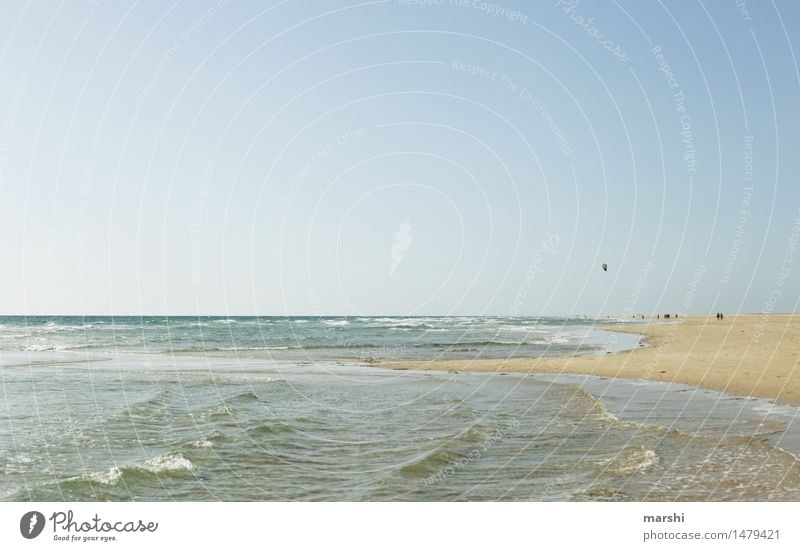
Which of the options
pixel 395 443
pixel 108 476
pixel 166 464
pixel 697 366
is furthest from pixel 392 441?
pixel 697 366

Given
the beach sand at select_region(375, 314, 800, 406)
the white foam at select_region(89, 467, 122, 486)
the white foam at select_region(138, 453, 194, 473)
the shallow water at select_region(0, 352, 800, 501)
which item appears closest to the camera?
the shallow water at select_region(0, 352, 800, 501)

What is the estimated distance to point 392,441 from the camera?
50.4 feet

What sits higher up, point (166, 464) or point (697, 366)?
point (166, 464)

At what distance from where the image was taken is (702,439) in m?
14.5

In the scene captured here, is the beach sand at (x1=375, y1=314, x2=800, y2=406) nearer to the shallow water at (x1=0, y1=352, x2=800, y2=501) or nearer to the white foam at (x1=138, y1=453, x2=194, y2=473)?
the shallow water at (x1=0, y1=352, x2=800, y2=501)

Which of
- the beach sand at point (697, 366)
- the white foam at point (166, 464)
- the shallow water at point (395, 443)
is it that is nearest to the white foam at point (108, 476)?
the shallow water at point (395, 443)

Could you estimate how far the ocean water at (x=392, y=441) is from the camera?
11305mm

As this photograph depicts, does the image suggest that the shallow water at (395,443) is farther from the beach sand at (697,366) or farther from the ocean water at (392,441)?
the beach sand at (697,366)

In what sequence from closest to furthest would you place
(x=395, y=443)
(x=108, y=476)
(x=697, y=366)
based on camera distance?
(x=108, y=476) → (x=395, y=443) → (x=697, y=366)

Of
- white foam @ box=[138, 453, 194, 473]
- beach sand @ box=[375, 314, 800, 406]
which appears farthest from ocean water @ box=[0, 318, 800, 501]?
beach sand @ box=[375, 314, 800, 406]

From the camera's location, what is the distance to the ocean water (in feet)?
37.1

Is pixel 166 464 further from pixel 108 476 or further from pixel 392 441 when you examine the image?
pixel 392 441

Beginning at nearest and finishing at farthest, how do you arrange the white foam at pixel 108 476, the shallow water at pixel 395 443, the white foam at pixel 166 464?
the shallow water at pixel 395 443
the white foam at pixel 108 476
the white foam at pixel 166 464
